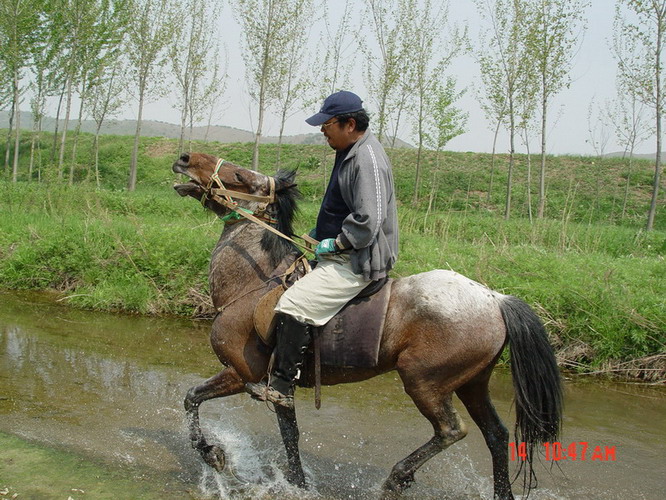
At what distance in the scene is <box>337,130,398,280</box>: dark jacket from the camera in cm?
379

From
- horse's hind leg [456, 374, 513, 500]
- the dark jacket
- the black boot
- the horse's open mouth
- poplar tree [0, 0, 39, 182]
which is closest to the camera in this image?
the dark jacket

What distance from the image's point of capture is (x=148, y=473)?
179 inches

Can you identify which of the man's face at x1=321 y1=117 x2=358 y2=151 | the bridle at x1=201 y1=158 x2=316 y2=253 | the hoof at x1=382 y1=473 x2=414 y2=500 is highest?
the man's face at x1=321 y1=117 x2=358 y2=151

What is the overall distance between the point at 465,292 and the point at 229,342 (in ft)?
5.41

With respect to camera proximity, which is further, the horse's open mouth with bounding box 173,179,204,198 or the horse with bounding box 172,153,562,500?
the horse's open mouth with bounding box 173,179,204,198

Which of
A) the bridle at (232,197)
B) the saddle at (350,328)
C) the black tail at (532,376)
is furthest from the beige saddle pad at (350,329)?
the black tail at (532,376)

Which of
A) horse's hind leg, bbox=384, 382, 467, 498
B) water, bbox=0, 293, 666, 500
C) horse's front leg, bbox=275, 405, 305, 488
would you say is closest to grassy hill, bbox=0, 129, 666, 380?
water, bbox=0, 293, 666, 500

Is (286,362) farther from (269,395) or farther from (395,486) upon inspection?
(395,486)

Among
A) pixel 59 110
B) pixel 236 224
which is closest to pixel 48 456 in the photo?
pixel 236 224

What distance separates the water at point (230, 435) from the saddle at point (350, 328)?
1104 mm

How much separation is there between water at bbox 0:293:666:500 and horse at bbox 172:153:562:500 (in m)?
0.43

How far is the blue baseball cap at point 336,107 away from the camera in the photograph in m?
3.97

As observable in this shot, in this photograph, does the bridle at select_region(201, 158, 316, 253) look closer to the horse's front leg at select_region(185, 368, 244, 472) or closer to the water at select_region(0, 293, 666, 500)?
the horse's front leg at select_region(185, 368, 244, 472)

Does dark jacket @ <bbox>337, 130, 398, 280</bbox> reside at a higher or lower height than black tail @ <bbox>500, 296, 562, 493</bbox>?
higher
